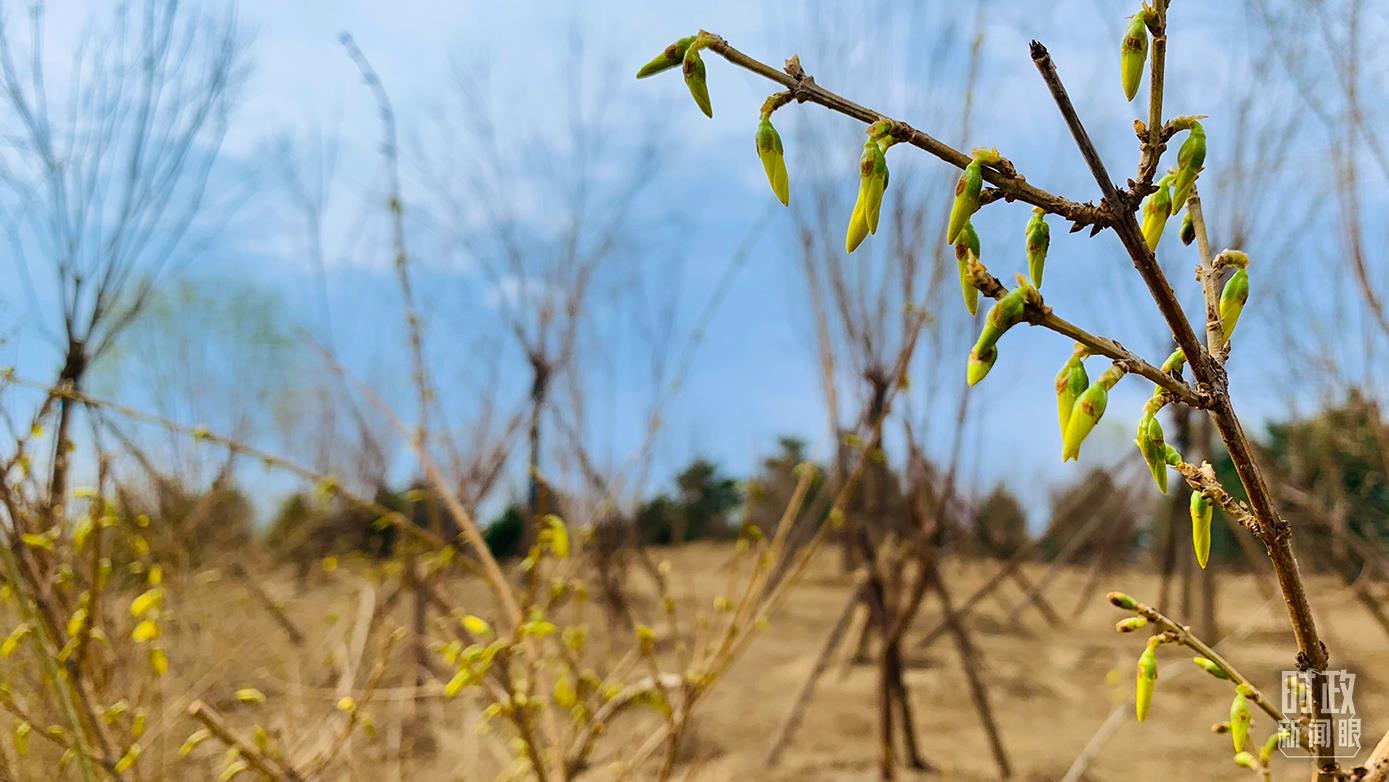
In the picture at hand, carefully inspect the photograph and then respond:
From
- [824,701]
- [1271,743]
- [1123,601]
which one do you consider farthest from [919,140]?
[824,701]

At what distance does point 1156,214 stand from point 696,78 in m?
0.39

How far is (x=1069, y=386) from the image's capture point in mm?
652

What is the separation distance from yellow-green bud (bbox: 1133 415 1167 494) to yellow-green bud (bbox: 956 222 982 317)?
15 centimetres

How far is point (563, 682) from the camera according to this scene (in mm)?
1818

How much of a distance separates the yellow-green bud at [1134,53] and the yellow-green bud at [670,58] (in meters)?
0.32

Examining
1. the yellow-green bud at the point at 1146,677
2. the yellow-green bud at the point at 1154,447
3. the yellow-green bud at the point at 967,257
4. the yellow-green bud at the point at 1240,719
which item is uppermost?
the yellow-green bud at the point at 967,257

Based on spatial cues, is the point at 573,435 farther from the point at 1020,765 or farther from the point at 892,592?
the point at 1020,765

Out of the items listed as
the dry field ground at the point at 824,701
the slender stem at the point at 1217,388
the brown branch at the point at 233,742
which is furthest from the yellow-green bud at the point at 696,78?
the dry field ground at the point at 824,701

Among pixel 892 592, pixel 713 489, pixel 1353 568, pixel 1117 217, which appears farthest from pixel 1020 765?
pixel 713 489

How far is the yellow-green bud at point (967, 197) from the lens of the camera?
2.10 ft

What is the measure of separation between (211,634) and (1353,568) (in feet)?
18.0

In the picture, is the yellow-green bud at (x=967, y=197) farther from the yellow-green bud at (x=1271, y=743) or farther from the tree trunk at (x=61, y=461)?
the tree trunk at (x=61, y=461)

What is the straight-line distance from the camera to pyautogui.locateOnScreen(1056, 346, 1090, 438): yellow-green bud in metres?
0.65

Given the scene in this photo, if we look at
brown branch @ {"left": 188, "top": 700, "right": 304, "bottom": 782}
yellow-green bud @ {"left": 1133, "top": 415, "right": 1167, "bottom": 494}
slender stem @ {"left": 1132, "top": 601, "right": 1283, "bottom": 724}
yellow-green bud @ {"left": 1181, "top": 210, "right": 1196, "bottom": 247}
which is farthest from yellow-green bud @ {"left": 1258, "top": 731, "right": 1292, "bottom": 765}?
brown branch @ {"left": 188, "top": 700, "right": 304, "bottom": 782}
